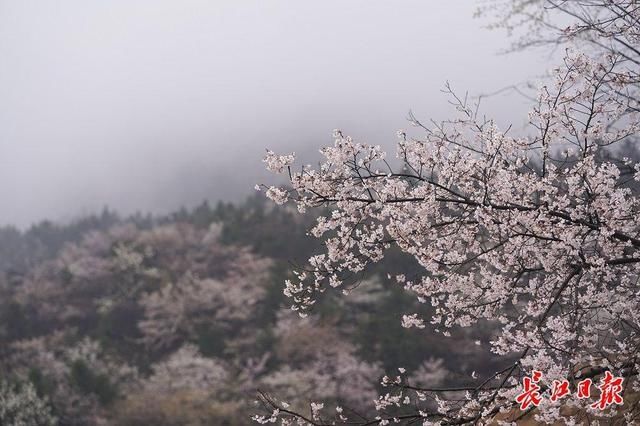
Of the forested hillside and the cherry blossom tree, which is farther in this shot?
the forested hillside

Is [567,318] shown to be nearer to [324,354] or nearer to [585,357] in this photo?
[585,357]

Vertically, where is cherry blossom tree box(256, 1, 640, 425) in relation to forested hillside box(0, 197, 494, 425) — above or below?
below

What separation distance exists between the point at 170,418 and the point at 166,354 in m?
10.6

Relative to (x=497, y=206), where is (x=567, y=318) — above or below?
below

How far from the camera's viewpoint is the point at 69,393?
877 inches

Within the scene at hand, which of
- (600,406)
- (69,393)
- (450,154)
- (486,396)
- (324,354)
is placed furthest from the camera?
(324,354)

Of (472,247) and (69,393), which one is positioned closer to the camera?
(472,247)

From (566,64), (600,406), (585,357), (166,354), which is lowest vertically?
(600,406)

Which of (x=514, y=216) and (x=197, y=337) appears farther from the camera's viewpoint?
(x=197, y=337)

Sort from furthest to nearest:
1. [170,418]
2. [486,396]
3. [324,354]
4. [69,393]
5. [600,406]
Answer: [324,354]
[69,393]
[170,418]
[486,396]
[600,406]

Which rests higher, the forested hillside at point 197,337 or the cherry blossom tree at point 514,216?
the forested hillside at point 197,337

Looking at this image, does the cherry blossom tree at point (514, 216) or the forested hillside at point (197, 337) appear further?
the forested hillside at point (197, 337)

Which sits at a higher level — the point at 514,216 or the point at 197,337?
the point at 197,337

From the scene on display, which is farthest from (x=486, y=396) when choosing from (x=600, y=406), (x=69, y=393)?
(x=69, y=393)
